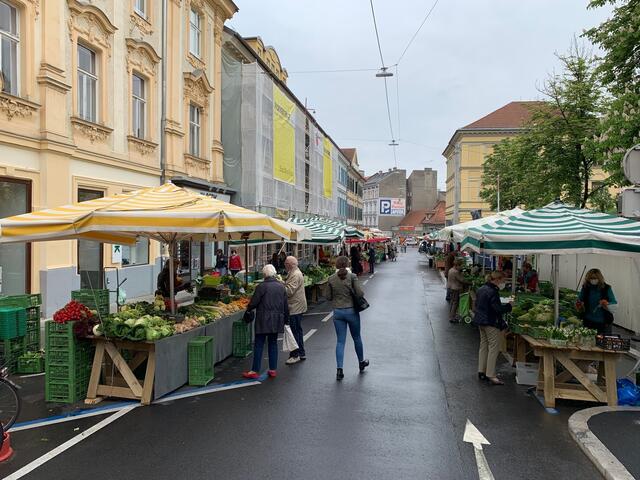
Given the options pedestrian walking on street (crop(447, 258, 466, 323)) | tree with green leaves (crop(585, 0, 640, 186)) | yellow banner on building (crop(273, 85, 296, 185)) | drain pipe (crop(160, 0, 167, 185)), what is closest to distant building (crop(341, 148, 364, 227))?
yellow banner on building (crop(273, 85, 296, 185))

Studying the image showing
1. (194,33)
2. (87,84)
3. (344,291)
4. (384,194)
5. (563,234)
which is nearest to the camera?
(563,234)

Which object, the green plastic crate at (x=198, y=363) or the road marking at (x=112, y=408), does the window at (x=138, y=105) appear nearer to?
the green plastic crate at (x=198, y=363)

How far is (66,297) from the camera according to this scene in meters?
13.5

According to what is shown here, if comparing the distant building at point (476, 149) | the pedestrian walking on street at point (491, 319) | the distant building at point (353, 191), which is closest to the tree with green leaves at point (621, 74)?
the pedestrian walking on street at point (491, 319)

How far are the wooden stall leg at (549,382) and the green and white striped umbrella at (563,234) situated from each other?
1419mm

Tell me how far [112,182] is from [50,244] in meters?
3.45

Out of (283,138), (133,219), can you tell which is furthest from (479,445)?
(283,138)

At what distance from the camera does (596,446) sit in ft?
17.3

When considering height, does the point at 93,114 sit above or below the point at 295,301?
above

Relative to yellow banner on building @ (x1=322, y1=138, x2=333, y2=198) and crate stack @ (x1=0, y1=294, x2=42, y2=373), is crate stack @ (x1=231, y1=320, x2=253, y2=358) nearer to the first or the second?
crate stack @ (x1=0, y1=294, x2=42, y2=373)

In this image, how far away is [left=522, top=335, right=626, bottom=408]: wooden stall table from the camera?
262 inches

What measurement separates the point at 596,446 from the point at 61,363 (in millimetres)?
6239

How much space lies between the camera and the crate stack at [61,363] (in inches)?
258

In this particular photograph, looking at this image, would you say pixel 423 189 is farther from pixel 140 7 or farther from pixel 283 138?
pixel 140 7
